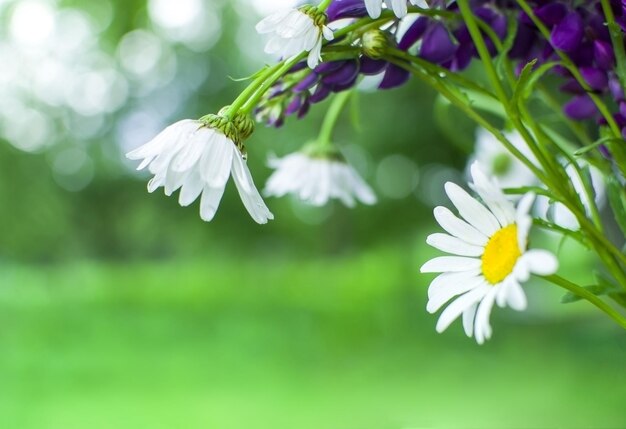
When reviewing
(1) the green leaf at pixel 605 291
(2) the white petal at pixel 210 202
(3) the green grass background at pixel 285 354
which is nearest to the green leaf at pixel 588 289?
→ (1) the green leaf at pixel 605 291

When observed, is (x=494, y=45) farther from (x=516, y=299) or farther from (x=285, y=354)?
(x=285, y=354)

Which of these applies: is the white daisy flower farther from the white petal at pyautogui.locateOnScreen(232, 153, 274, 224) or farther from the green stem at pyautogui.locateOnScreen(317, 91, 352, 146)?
the white petal at pyautogui.locateOnScreen(232, 153, 274, 224)

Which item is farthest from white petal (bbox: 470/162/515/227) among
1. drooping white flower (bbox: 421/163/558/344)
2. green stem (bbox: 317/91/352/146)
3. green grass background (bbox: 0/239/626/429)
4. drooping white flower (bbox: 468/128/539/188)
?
green grass background (bbox: 0/239/626/429)

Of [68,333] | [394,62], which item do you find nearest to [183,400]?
[68,333]

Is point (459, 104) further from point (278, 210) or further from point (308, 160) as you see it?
point (278, 210)

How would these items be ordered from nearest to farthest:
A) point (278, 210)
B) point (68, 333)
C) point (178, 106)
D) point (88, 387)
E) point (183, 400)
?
point (183, 400) → point (88, 387) → point (68, 333) → point (178, 106) → point (278, 210)

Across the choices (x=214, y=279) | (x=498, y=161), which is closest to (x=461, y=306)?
(x=498, y=161)
